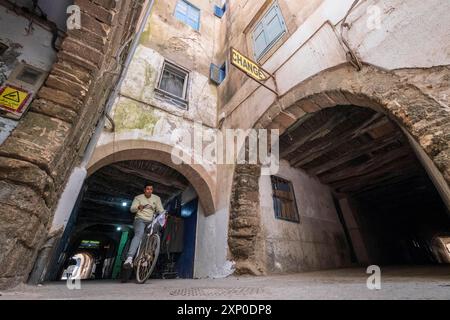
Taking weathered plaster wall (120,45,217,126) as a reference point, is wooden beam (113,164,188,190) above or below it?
below

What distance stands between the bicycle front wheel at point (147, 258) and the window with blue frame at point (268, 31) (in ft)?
17.3

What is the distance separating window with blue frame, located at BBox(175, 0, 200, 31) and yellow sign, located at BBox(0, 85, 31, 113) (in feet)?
21.9

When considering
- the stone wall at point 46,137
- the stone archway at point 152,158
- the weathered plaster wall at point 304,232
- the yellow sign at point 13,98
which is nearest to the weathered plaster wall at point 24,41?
the yellow sign at point 13,98

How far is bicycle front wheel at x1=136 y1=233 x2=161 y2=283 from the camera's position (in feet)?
10.7

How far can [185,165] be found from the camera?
5.25 meters

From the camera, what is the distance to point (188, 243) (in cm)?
623

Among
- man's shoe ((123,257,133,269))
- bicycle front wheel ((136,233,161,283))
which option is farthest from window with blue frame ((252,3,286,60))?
man's shoe ((123,257,133,269))

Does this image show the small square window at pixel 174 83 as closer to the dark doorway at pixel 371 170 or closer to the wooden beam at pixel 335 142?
the dark doorway at pixel 371 170

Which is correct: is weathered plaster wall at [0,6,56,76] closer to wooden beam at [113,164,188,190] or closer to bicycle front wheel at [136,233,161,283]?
bicycle front wheel at [136,233,161,283]

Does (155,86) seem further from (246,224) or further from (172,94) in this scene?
(246,224)

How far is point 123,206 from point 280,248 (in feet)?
24.6

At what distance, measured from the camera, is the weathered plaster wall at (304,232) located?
4430 mm

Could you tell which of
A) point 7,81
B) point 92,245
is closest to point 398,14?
point 7,81
